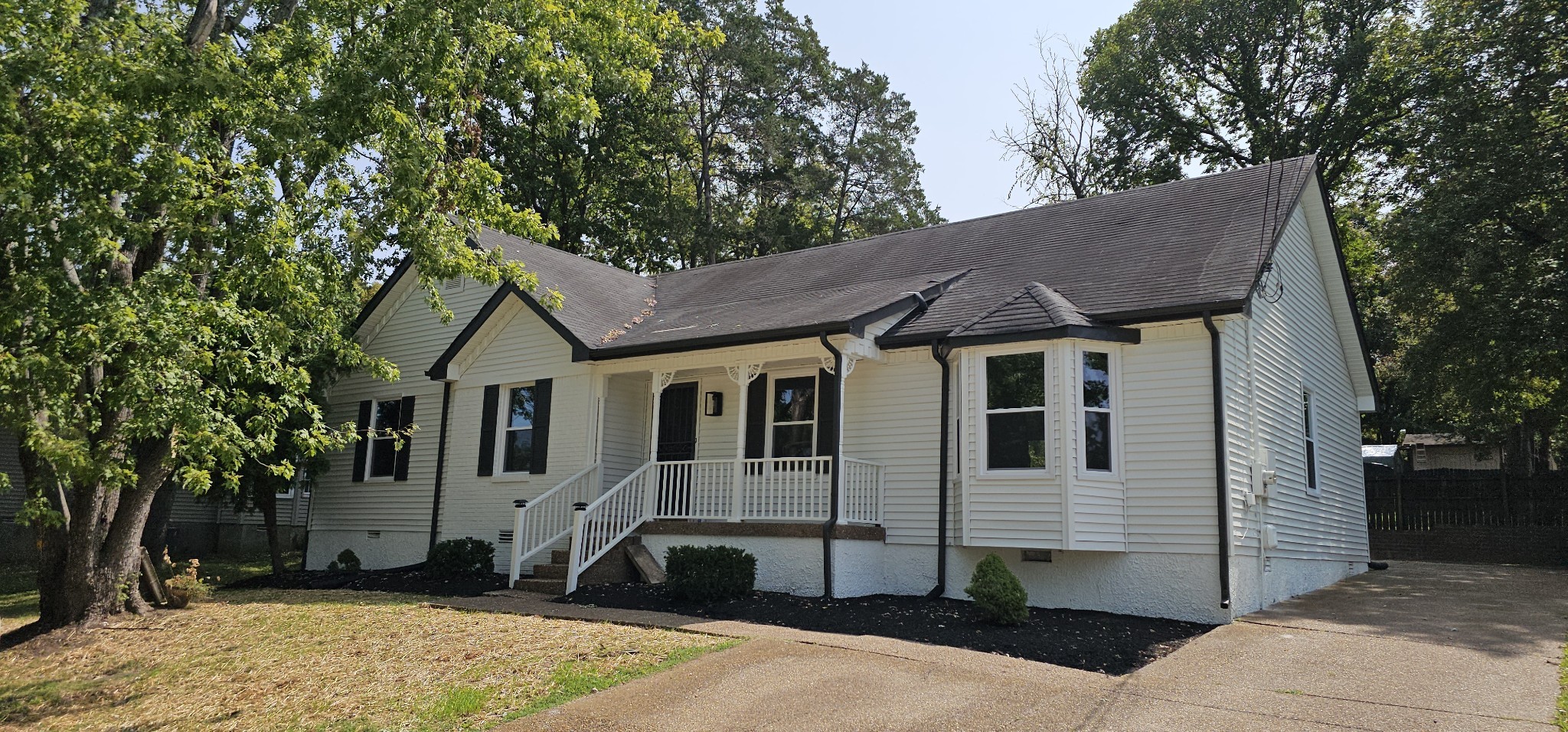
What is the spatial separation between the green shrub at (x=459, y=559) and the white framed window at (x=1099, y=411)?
8.88 meters

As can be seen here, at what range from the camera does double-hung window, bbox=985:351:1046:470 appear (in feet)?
38.7

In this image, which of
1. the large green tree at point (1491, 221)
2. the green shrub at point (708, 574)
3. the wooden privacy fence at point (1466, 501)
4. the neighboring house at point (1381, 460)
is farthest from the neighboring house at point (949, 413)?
the neighboring house at point (1381, 460)

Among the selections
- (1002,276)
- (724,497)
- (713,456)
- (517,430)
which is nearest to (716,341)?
(724,497)

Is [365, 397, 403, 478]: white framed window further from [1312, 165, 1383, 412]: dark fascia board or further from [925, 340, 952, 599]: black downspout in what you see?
[1312, 165, 1383, 412]: dark fascia board

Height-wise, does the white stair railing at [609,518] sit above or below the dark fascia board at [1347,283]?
below

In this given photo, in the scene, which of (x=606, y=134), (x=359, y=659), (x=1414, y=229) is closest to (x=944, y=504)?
(x=359, y=659)

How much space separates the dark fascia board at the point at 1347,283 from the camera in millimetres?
15273

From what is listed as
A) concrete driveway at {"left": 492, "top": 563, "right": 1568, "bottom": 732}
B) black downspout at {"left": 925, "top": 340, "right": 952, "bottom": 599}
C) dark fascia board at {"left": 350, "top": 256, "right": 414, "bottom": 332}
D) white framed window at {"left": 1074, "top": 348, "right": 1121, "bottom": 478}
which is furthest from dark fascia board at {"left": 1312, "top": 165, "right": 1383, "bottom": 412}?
dark fascia board at {"left": 350, "top": 256, "right": 414, "bottom": 332}

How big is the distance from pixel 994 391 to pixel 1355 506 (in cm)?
935

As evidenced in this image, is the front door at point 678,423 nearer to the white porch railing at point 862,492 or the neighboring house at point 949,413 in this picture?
the neighboring house at point 949,413

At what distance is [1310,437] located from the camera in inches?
595

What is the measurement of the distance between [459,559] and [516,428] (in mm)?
2660

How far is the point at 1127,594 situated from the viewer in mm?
11438

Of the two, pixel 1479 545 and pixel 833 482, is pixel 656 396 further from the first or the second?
pixel 1479 545
